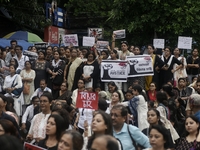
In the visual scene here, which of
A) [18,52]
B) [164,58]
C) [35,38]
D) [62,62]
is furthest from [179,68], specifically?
[35,38]

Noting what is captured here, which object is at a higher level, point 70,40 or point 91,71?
point 70,40

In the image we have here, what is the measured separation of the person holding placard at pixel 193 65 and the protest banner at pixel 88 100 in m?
6.55

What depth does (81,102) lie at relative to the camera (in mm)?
8109

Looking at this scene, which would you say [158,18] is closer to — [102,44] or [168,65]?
[102,44]

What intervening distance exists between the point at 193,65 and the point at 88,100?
6608 mm

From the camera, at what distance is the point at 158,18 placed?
19344 mm

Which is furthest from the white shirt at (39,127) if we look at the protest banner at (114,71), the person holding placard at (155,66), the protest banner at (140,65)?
the person holding placard at (155,66)

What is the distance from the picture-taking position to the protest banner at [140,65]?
12812mm

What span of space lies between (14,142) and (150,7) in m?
15.9

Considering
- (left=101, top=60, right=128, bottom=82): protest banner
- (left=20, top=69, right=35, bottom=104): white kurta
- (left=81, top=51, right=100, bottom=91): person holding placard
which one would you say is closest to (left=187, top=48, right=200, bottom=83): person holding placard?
(left=101, top=60, right=128, bottom=82): protest banner

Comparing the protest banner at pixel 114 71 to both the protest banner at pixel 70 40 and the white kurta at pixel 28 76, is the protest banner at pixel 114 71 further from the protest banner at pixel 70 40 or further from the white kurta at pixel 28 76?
the protest banner at pixel 70 40

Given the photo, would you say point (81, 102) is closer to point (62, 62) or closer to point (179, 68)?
point (62, 62)

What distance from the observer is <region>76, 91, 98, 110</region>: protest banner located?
7.91 metres

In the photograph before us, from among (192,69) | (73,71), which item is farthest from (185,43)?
(73,71)
